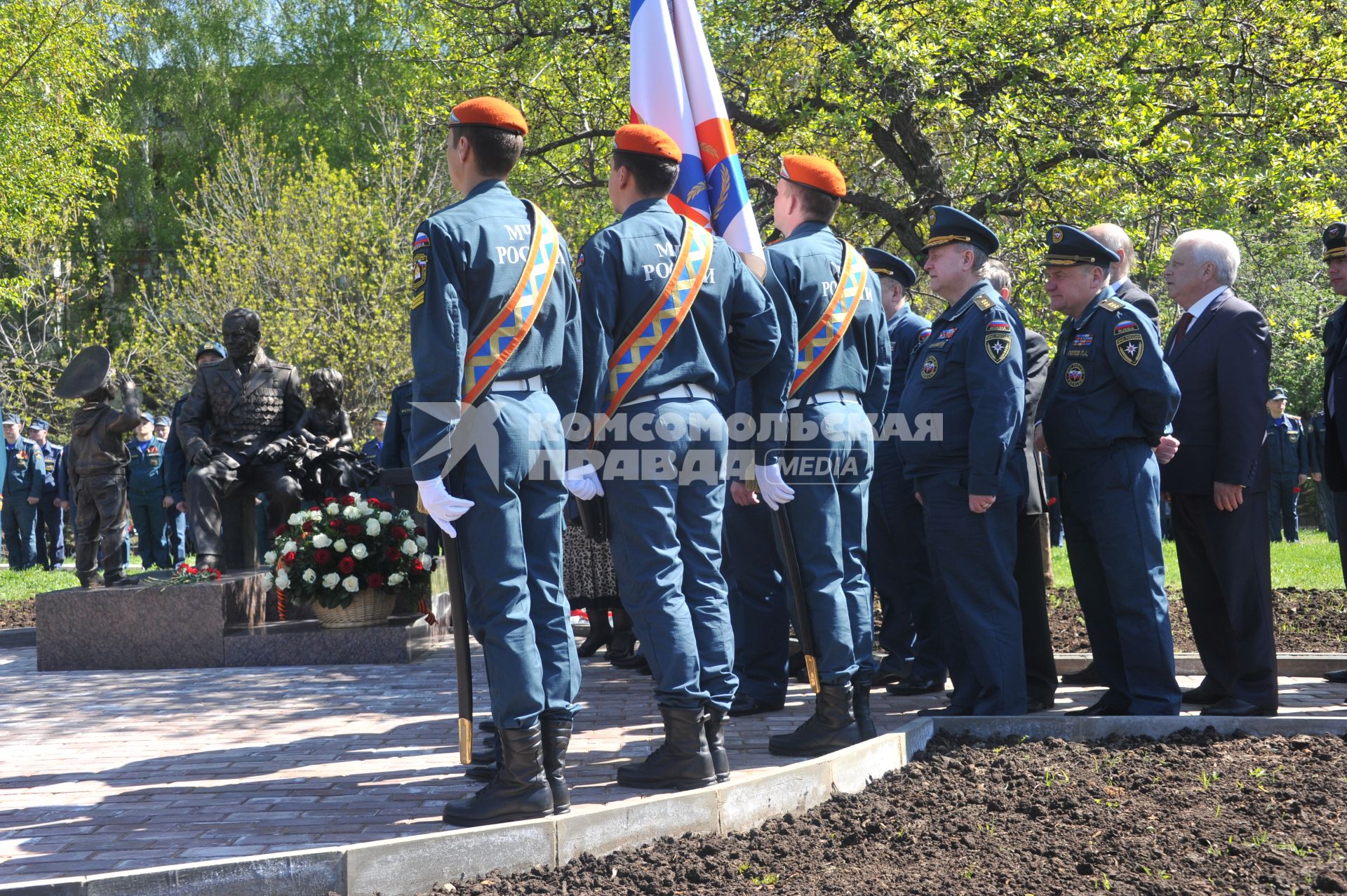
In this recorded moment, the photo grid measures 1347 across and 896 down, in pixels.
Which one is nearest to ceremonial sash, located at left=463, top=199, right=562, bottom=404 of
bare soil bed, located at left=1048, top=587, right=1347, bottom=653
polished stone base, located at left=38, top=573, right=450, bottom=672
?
bare soil bed, located at left=1048, top=587, right=1347, bottom=653

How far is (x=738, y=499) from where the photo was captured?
570cm

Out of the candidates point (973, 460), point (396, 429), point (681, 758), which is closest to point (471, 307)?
point (681, 758)

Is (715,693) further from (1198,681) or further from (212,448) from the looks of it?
(212,448)

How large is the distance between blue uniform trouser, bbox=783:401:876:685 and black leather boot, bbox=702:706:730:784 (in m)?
0.73

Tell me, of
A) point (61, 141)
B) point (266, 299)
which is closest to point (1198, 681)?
point (266, 299)

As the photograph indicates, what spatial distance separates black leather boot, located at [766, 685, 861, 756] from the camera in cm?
518

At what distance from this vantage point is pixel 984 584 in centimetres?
565

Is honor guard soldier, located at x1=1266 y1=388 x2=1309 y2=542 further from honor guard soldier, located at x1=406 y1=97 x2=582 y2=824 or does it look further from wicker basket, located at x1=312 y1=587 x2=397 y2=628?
honor guard soldier, located at x1=406 y1=97 x2=582 y2=824

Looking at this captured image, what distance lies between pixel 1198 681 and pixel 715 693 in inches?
146

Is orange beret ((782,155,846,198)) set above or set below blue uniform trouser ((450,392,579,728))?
above

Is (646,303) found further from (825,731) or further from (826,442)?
(825,731)

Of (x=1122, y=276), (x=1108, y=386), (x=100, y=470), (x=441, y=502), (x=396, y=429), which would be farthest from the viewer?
(x=100, y=470)

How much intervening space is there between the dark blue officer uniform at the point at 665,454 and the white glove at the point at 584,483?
4 centimetres

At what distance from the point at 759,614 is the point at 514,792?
2363 millimetres
